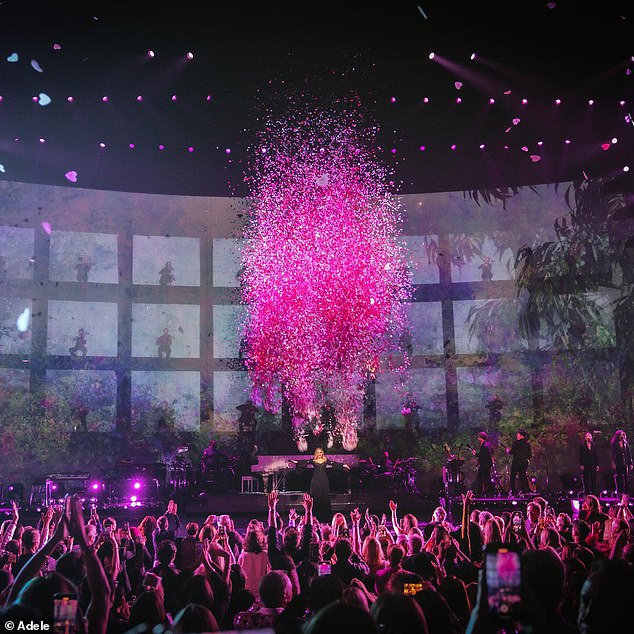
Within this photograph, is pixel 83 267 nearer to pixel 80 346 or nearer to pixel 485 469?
pixel 80 346

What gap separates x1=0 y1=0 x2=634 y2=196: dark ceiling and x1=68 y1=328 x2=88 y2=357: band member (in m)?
6.19

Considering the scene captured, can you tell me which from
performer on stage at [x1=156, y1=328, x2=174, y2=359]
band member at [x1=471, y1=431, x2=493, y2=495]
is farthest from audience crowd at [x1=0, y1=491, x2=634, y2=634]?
performer on stage at [x1=156, y1=328, x2=174, y2=359]

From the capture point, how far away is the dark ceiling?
12.9 m

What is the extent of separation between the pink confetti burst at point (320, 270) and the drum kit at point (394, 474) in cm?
313

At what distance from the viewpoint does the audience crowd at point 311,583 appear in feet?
8.92

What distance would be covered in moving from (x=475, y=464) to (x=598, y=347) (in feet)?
18.4

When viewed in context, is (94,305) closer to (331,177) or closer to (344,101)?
(331,177)

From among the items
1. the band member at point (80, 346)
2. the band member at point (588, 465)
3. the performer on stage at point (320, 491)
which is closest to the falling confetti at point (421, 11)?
the performer on stage at point (320, 491)

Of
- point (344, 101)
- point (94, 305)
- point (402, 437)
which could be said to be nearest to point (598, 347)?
point (402, 437)

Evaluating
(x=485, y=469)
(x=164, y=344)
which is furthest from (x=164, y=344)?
(x=485, y=469)

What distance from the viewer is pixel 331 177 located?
66.6 ft

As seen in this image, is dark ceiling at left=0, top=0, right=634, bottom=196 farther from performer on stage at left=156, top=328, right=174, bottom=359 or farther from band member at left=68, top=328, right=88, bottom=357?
performer on stage at left=156, top=328, right=174, bottom=359

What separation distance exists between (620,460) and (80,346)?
17090 millimetres

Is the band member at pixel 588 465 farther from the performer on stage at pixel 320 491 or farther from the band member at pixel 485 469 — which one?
the performer on stage at pixel 320 491
